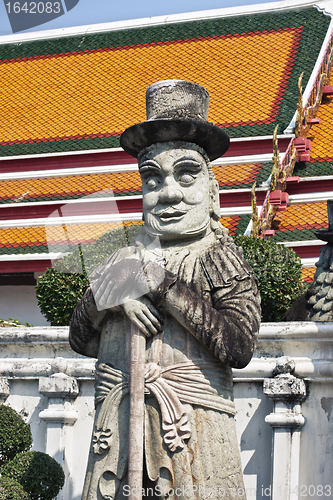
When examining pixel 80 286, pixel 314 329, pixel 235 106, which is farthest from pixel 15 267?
pixel 314 329

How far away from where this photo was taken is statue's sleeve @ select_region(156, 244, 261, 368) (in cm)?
362

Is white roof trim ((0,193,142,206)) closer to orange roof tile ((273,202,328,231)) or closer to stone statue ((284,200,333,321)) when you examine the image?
orange roof tile ((273,202,328,231))

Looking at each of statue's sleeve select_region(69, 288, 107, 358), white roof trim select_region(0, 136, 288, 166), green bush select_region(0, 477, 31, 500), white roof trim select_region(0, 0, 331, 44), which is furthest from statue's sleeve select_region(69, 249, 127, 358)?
white roof trim select_region(0, 0, 331, 44)

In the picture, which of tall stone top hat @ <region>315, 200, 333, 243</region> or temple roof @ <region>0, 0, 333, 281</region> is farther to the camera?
temple roof @ <region>0, 0, 333, 281</region>

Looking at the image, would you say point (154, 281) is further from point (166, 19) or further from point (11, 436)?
point (166, 19)

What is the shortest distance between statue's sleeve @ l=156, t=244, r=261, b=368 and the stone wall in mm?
1717

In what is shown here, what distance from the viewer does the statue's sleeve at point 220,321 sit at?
11.9ft

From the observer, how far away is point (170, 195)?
3918 millimetres

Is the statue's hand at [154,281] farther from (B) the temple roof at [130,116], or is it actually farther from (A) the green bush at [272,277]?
(B) the temple roof at [130,116]

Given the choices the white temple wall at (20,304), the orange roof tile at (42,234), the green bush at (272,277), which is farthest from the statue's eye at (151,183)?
the white temple wall at (20,304)

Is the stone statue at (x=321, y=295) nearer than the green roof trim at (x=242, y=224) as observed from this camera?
Yes

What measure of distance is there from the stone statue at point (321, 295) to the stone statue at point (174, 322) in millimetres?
1976

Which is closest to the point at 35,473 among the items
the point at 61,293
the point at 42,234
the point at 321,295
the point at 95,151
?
the point at 321,295

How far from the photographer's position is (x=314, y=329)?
5.39 m
